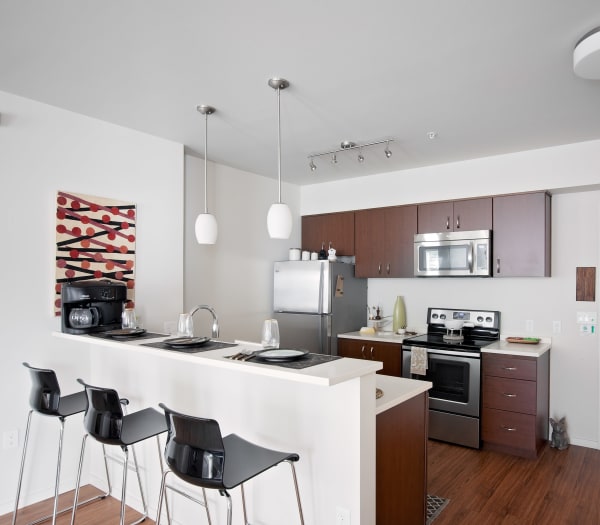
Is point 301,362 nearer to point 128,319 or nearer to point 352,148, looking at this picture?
point 128,319

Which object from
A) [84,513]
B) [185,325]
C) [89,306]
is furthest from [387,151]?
[84,513]

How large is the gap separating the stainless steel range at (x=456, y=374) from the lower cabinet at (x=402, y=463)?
1530mm

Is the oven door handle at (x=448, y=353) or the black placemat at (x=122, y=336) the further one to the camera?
the oven door handle at (x=448, y=353)

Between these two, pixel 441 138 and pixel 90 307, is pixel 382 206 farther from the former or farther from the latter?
pixel 90 307

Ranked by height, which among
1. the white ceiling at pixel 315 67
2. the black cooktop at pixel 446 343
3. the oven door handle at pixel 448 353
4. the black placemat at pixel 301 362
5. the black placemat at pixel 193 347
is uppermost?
the white ceiling at pixel 315 67

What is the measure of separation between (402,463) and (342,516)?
46cm

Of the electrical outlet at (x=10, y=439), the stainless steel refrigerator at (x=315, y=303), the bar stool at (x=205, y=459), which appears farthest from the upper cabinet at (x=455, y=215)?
the electrical outlet at (x=10, y=439)

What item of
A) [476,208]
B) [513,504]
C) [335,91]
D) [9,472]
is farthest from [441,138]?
[9,472]

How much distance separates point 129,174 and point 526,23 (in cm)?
271

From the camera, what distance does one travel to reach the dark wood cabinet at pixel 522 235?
3.76 meters

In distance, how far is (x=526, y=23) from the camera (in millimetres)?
1944

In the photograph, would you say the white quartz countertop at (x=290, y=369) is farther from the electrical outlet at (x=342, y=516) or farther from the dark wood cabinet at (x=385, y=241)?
the dark wood cabinet at (x=385, y=241)

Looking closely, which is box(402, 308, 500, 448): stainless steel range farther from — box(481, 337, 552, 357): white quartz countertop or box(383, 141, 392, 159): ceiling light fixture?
box(383, 141, 392, 159): ceiling light fixture

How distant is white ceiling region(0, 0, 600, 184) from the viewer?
1.88m
